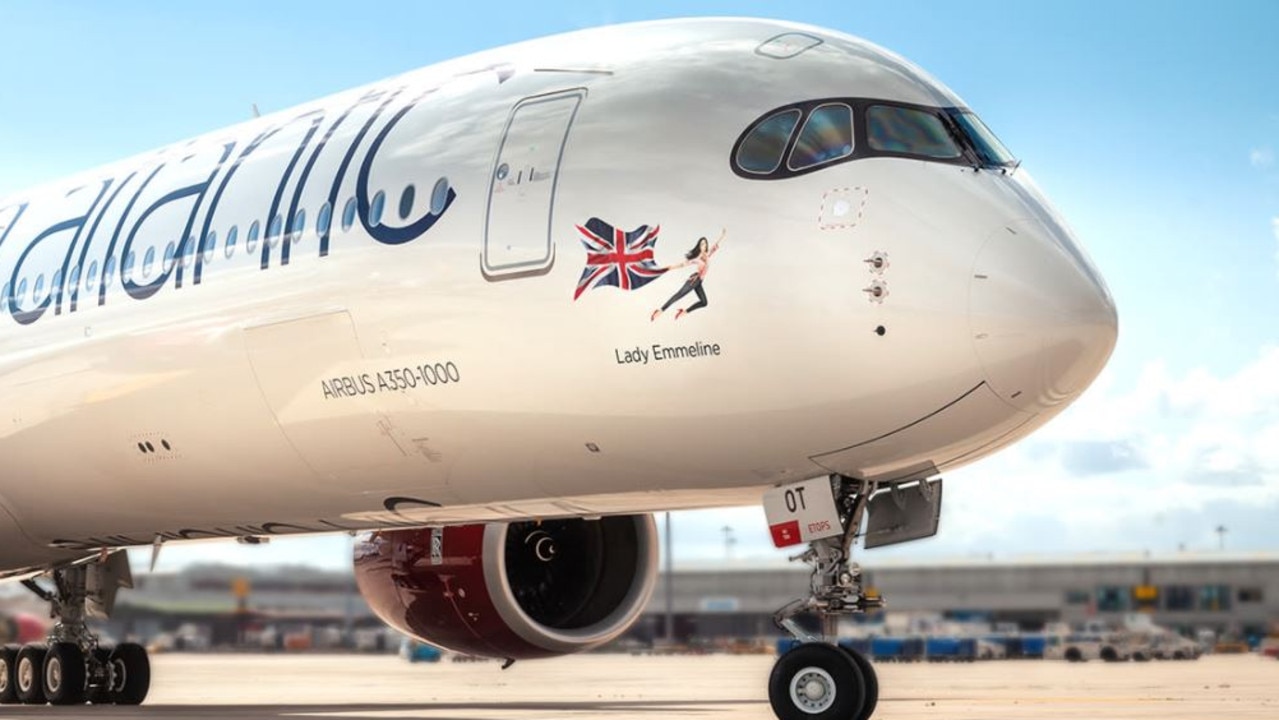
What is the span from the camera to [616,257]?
9.15m

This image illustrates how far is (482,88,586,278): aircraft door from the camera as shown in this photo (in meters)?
9.45

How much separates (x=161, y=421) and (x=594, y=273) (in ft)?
12.5

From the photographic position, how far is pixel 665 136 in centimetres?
934

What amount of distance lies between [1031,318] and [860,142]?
1335 mm

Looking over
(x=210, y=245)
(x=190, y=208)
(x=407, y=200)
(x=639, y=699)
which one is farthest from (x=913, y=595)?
(x=407, y=200)

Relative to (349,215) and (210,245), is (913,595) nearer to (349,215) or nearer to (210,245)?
(210,245)

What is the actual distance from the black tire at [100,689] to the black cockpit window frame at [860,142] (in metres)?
8.83

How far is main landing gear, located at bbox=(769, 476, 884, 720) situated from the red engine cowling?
4078 millimetres

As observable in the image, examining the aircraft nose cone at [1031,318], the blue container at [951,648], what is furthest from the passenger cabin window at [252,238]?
the blue container at [951,648]

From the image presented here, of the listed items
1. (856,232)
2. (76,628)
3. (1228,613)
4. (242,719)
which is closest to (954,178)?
(856,232)

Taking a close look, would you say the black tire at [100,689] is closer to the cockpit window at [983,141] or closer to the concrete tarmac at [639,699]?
the concrete tarmac at [639,699]

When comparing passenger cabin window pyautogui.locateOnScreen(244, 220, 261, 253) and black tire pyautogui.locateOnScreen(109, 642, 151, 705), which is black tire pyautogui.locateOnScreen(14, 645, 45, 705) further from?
passenger cabin window pyautogui.locateOnScreen(244, 220, 261, 253)

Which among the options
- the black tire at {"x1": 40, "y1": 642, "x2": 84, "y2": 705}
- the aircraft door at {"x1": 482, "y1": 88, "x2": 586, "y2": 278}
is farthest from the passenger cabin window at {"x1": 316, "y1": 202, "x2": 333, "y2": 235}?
the black tire at {"x1": 40, "y1": 642, "x2": 84, "y2": 705}

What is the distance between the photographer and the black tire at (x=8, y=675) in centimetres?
1514
